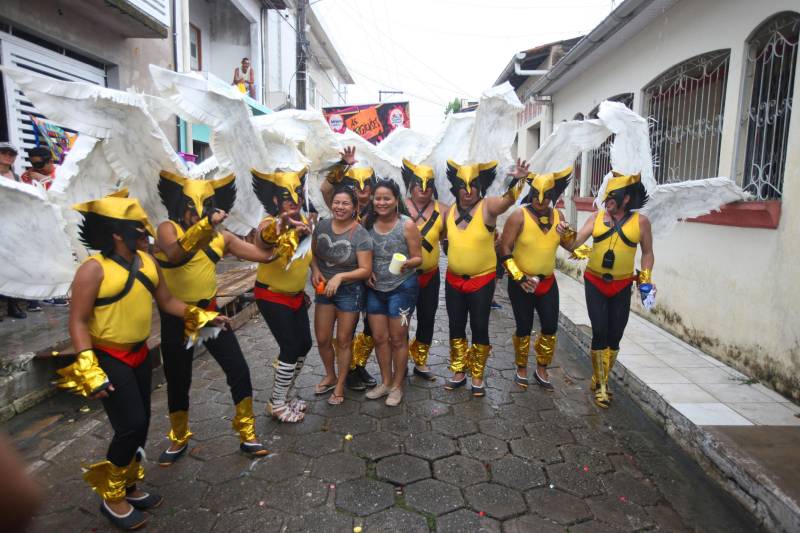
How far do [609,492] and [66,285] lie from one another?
10.7 ft

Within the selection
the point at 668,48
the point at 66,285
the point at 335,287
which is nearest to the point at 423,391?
the point at 335,287

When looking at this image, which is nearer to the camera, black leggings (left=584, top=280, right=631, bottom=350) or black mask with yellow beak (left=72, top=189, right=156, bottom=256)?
black mask with yellow beak (left=72, top=189, right=156, bottom=256)

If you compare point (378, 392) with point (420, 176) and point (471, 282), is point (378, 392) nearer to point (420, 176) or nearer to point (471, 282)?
point (471, 282)

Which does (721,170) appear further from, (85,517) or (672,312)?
(85,517)

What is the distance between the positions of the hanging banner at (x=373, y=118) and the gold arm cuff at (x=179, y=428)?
464 inches

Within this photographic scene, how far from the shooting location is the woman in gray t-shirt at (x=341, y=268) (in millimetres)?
3613

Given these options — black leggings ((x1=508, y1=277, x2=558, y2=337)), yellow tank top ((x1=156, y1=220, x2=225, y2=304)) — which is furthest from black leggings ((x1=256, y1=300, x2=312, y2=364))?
black leggings ((x1=508, y1=277, x2=558, y2=337))

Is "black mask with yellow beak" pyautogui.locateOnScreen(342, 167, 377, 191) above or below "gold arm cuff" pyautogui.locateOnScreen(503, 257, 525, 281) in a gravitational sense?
above

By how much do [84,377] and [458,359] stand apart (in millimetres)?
2880

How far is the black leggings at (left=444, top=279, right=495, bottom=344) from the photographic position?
403 cm

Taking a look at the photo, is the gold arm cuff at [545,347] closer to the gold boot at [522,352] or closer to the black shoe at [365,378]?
the gold boot at [522,352]

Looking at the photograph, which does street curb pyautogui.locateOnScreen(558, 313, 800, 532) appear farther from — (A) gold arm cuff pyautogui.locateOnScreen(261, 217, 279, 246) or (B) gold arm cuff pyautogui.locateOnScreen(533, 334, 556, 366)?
(A) gold arm cuff pyautogui.locateOnScreen(261, 217, 279, 246)

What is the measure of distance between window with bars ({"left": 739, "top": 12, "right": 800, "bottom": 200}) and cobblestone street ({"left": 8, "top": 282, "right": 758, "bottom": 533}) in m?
2.57

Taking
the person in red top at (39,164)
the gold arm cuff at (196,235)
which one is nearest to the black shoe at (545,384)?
the gold arm cuff at (196,235)
